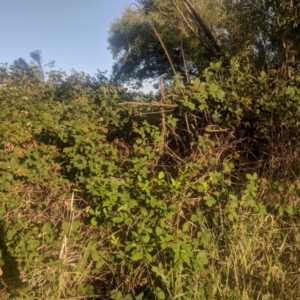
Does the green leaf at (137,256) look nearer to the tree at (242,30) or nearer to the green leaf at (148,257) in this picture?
the green leaf at (148,257)

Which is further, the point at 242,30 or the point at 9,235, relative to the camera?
the point at 242,30

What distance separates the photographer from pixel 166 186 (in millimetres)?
3439

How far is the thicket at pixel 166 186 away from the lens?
9.11 feet

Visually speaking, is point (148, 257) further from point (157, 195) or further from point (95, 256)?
point (157, 195)

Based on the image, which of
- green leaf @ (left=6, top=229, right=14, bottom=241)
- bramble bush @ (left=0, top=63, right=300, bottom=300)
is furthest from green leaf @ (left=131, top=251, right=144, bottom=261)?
green leaf @ (left=6, top=229, right=14, bottom=241)

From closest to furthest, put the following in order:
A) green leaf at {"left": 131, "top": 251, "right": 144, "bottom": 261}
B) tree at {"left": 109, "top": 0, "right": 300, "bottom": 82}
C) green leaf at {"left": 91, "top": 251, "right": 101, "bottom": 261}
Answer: green leaf at {"left": 131, "top": 251, "right": 144, "bottom": 261}, green leaf at {"left": 91, "top": 251, "right": 101, "bottom": 261}, tree at {"left": 109, "top": 0, "right": 300, "bottom": 82}

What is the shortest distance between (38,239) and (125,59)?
1229 cm

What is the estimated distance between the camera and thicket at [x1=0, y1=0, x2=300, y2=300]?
2.78 metres

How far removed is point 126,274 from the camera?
117 inches

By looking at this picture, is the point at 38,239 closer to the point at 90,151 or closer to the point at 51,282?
the point at 51,282

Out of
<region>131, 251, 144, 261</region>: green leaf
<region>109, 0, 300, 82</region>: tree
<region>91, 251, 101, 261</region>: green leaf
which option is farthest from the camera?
<region>109, 0, 300, 82</region>: tree

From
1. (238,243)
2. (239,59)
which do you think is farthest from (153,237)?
(239,59)

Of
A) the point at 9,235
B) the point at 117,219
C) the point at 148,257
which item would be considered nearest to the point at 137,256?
the point at 148,257

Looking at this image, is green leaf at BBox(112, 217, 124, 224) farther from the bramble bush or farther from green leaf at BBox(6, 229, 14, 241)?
green leaf at BBox(6, 229, 14, 241)
